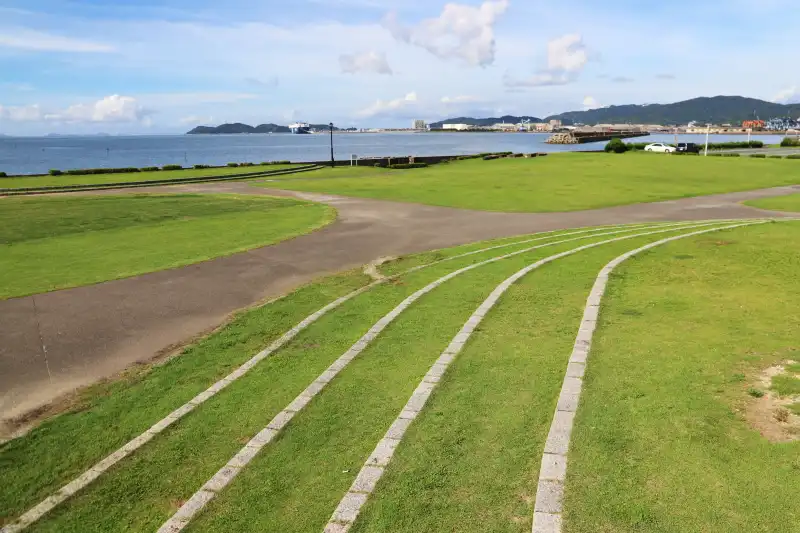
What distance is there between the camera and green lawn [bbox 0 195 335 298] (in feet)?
56.3

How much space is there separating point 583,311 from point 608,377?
3.31m

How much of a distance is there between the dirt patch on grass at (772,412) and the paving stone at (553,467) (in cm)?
261

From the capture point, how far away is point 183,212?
98.0 feet

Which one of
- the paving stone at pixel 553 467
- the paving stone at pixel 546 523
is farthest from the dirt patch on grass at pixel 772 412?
the paving stone at pixel 546 523

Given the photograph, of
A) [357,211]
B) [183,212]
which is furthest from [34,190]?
[357,211]

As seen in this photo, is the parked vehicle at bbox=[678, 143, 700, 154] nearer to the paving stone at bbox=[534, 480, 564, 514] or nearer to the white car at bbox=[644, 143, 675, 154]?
the white car at bbox=[644, 143, 675, 154]

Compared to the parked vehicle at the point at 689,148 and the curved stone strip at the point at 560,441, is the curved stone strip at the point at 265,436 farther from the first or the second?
the parked vehicle at the point at 689,148

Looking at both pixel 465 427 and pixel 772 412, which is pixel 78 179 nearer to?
pixel 465 427

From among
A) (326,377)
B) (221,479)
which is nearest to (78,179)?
(326,377)

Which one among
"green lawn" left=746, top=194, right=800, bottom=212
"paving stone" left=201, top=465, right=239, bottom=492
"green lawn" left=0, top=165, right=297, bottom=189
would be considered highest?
"green lawn" left=0, top=165, right=297, bottom=189

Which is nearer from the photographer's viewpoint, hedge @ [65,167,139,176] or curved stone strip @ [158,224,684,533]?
curved stone strip @ [158,224,684,533]

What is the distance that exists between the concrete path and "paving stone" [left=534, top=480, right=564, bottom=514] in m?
7.90

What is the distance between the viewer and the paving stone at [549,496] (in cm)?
547

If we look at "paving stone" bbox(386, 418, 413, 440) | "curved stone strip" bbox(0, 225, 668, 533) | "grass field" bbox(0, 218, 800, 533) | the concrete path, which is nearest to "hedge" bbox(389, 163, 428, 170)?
the concrete path
